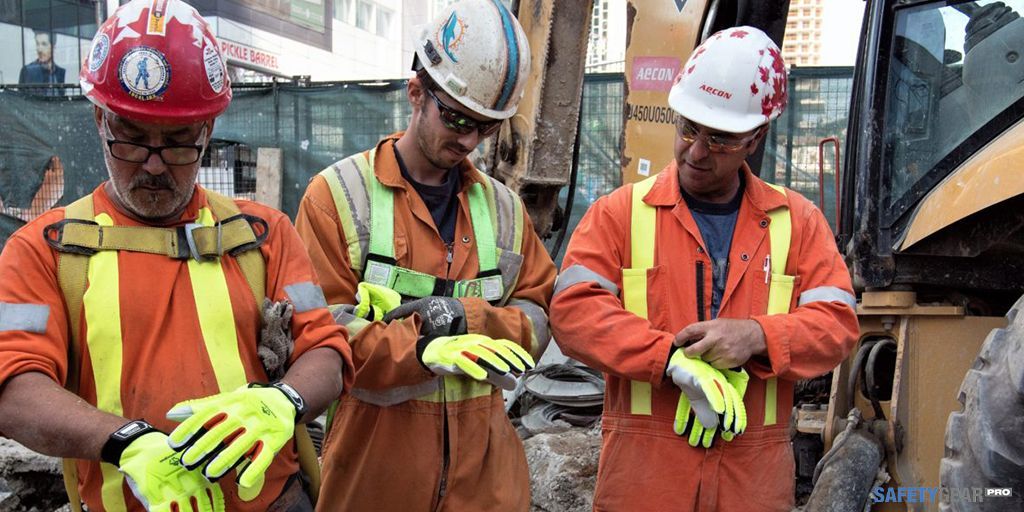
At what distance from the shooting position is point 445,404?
2740 mm

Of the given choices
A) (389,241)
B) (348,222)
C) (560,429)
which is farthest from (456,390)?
(560,429)

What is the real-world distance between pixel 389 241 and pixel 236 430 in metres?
0.93

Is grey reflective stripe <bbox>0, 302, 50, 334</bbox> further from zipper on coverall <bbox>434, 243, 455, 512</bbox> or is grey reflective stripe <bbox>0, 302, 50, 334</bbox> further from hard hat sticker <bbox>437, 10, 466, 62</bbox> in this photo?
hard hat sticker <bbox>437, 10, 466, 62</bbox>

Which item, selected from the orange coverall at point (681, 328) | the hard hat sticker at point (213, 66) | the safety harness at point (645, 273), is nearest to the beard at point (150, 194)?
the hard hat sticker at point (213, 66)

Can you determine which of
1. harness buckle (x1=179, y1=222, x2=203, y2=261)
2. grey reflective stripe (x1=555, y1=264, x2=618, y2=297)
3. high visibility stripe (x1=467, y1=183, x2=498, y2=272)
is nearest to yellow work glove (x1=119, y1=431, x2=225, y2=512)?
harness buckle (x1=179, y1=222, x2=203, y2=261)

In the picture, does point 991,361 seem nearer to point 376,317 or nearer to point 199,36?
point 376,317

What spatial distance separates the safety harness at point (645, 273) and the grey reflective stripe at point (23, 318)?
1570 mm

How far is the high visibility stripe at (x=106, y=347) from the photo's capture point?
2.05 meters

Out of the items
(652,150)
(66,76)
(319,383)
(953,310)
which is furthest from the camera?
(66,76)

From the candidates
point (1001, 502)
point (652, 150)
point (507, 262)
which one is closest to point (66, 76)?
point (652, 150)

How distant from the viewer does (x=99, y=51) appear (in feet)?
7.09

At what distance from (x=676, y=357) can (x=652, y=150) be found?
3.12 m

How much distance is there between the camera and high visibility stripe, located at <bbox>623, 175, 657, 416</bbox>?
2.81 m

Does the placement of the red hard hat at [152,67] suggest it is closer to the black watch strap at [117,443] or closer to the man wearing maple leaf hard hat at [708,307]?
the black watch strap at [117,443]
